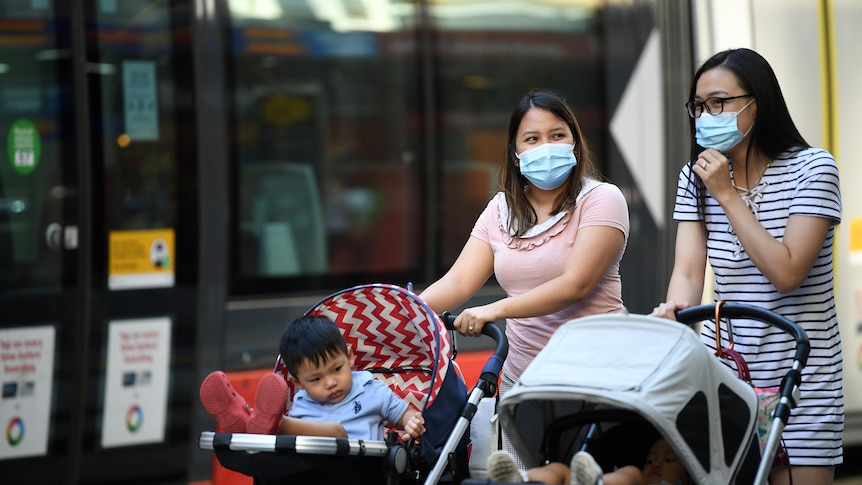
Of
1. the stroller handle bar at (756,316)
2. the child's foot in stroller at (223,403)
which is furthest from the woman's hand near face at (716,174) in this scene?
the child's foot in stroller at (223,403)

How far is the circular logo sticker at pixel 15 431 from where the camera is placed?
587 centimetres

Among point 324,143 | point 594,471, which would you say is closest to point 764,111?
point 594,471

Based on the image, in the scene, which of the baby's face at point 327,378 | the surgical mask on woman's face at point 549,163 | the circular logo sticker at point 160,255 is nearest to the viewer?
the baby's face at point 327,378

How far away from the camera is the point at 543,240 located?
144 inches

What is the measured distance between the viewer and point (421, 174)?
7012 mm

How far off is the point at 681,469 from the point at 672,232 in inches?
174

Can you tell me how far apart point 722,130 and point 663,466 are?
93 centimetres

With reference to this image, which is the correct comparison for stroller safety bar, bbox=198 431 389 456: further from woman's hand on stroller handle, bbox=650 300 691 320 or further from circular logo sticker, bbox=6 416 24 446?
circular logo sticker, bbox=6 416 24 446

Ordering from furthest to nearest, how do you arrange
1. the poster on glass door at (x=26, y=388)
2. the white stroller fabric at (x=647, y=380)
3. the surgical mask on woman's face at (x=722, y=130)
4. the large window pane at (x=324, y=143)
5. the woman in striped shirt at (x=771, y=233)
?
the large window pane at (x=324, y=143) → the poster on glass door at (x=26, y=388) → the surgical mask on woman's face at (x=722, y=130) → the woman in striped shirt at (x=771, y=233) → the white stroller fabric at (x=647, y=380)

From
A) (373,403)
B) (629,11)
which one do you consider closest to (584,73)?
(629,11)

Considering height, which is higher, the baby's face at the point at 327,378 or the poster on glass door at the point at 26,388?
the baby's face at the point at 327,378

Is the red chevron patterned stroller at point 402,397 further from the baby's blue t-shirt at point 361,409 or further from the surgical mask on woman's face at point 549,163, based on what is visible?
the surgical mask on woman's face at point 549,163

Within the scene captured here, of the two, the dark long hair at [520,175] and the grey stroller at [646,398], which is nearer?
the grey stroller at [646,398]

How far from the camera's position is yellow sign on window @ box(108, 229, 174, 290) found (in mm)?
6160
